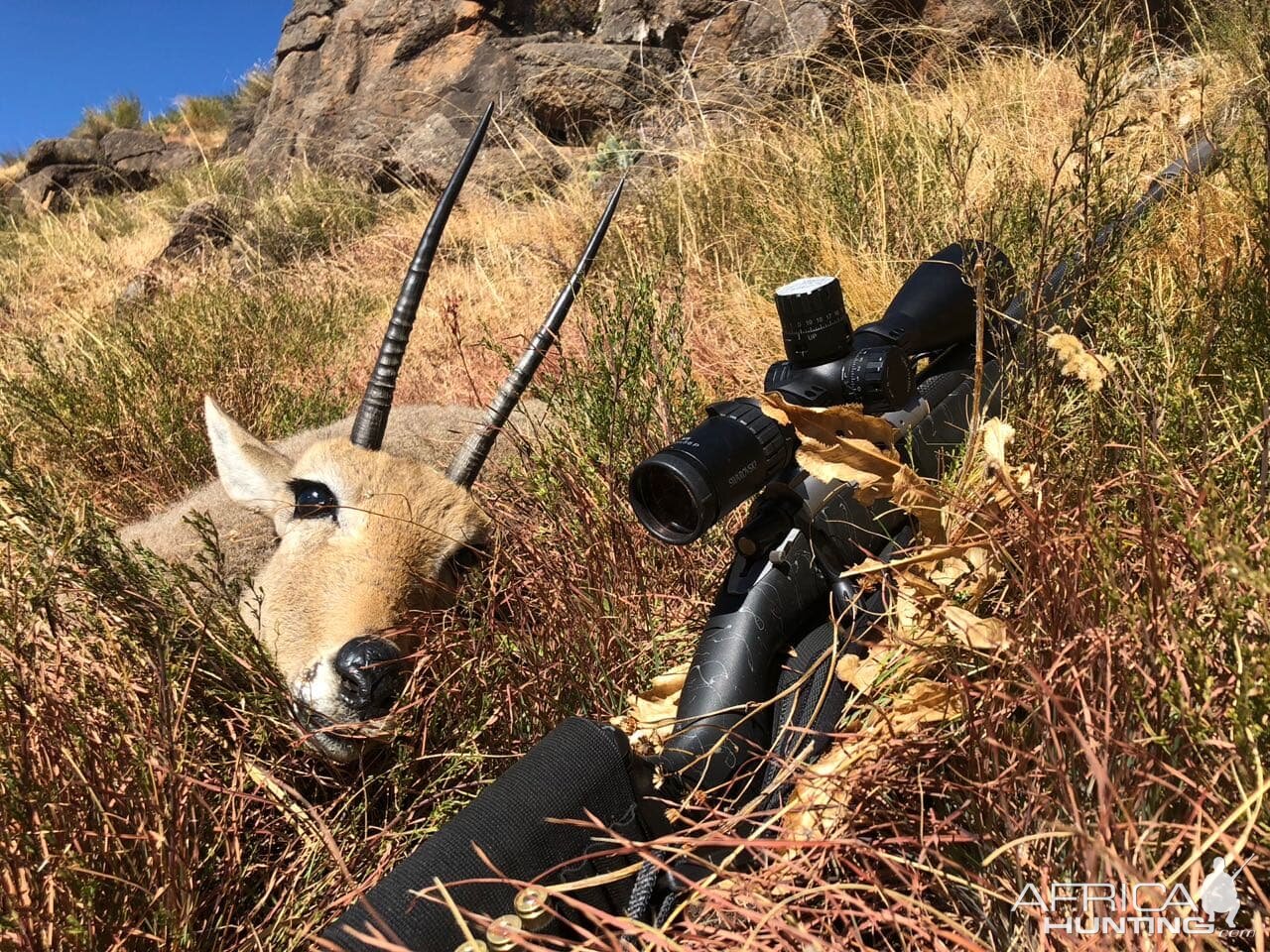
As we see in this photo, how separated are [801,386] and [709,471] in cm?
47

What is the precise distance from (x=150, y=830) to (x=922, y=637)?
1.50 metres

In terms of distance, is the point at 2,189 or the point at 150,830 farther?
the point at 2,189

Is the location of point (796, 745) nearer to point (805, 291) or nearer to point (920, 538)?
point (920, 538)

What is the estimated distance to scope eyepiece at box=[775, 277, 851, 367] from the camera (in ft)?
5.85

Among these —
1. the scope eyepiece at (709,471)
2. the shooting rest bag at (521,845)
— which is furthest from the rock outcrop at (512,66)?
the shooting rest bag at (521,845)

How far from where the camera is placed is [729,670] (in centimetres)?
165

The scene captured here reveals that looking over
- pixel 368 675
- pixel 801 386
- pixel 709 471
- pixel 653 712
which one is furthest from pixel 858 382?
pixel 368 675

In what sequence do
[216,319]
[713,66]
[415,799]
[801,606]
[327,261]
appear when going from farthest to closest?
[327,261], [713,66], [216,319], [415,799], [801,606]

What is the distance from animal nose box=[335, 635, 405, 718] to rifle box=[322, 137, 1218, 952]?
95 cm

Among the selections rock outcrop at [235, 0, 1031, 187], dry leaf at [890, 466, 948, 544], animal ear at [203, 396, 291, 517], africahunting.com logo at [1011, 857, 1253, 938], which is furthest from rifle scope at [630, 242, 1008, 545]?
rock outcrop at [235, 0, 1031, 187]

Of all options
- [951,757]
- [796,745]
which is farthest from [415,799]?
[951,757]

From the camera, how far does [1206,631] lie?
123 centimetres

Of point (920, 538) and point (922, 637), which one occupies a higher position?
point (920, 538)

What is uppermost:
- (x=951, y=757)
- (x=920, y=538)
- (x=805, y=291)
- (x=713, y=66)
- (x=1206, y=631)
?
(x=713, y=66)
